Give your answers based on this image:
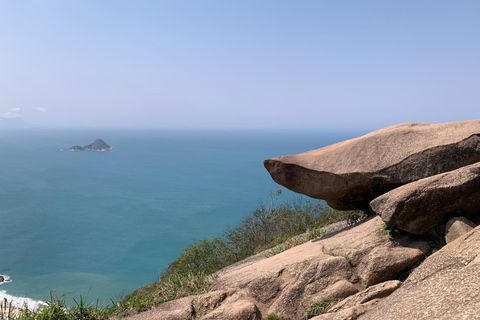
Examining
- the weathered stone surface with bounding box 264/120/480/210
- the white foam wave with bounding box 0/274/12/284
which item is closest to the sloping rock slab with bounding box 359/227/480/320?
the weathered stone surface with bounding box 264/120/480/210

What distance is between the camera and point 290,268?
6746mm

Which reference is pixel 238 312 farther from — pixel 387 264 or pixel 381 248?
pixel 381 248

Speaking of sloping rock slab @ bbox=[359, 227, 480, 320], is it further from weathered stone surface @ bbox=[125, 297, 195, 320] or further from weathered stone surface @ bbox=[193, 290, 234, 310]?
weathered stone surface @ bbox=[125, 297, 195, 320]

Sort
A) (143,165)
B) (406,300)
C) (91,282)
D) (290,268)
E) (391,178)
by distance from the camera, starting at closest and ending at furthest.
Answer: (406,300) → (290,268) → (391,178) → (91,282) → (143,165)

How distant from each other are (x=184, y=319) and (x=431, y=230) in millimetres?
4839

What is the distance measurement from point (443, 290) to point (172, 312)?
178 inches

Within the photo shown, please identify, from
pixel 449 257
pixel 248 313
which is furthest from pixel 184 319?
pixel 449 257

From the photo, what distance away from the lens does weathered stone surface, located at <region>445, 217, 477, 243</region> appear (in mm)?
5507

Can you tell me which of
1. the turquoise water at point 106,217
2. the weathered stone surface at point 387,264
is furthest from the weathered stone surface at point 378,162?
the turquoise water at point 106,217

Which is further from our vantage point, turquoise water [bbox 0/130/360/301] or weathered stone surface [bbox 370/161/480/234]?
turquoise water [bbox 0/130/360/301]

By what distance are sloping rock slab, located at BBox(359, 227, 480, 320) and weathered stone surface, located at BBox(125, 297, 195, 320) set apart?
3115mm

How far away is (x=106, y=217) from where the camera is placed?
234 ft

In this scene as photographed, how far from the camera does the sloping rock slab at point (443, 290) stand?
3625mm

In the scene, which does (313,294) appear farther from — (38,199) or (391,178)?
(38,199)
